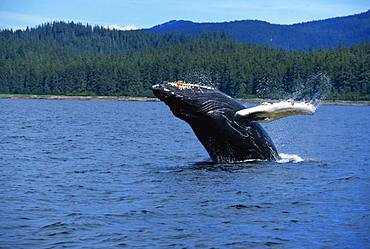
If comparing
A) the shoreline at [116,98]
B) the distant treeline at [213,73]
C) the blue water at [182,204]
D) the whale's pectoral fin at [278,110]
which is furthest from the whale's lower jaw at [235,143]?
the shoreline at [116,98]

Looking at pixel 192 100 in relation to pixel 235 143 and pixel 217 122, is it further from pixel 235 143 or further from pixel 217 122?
pixel 235 143

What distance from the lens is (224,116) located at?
18188 mm

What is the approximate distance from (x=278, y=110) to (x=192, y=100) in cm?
231

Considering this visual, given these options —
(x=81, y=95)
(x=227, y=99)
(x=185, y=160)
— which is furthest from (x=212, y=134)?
(x=81, y=95)

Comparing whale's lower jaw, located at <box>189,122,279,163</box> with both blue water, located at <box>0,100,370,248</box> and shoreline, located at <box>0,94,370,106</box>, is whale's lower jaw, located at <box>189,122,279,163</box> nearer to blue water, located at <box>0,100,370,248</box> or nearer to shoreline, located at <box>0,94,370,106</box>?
blue water, located at <box>0,100,370,248</box>

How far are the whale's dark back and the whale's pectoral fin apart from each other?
0.86 m

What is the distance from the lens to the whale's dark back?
17702 millimetres

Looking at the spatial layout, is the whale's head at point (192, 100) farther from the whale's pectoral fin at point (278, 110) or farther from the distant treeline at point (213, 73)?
the distant treeline at point (213, 73)

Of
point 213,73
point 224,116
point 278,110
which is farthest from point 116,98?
point 278,110

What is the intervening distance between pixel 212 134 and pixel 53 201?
5.19 m

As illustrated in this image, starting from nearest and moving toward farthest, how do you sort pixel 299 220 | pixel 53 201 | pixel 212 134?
pixel 299 220
pixel 53 201
pixel 212 134

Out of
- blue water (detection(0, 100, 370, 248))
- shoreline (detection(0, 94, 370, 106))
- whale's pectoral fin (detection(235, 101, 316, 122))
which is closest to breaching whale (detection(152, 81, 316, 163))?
whale's pectoral fin (detection(235, 101, 316, 122))

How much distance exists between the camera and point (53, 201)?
48.6 feet

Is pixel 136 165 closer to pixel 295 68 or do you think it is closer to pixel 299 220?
pixel 299 220
